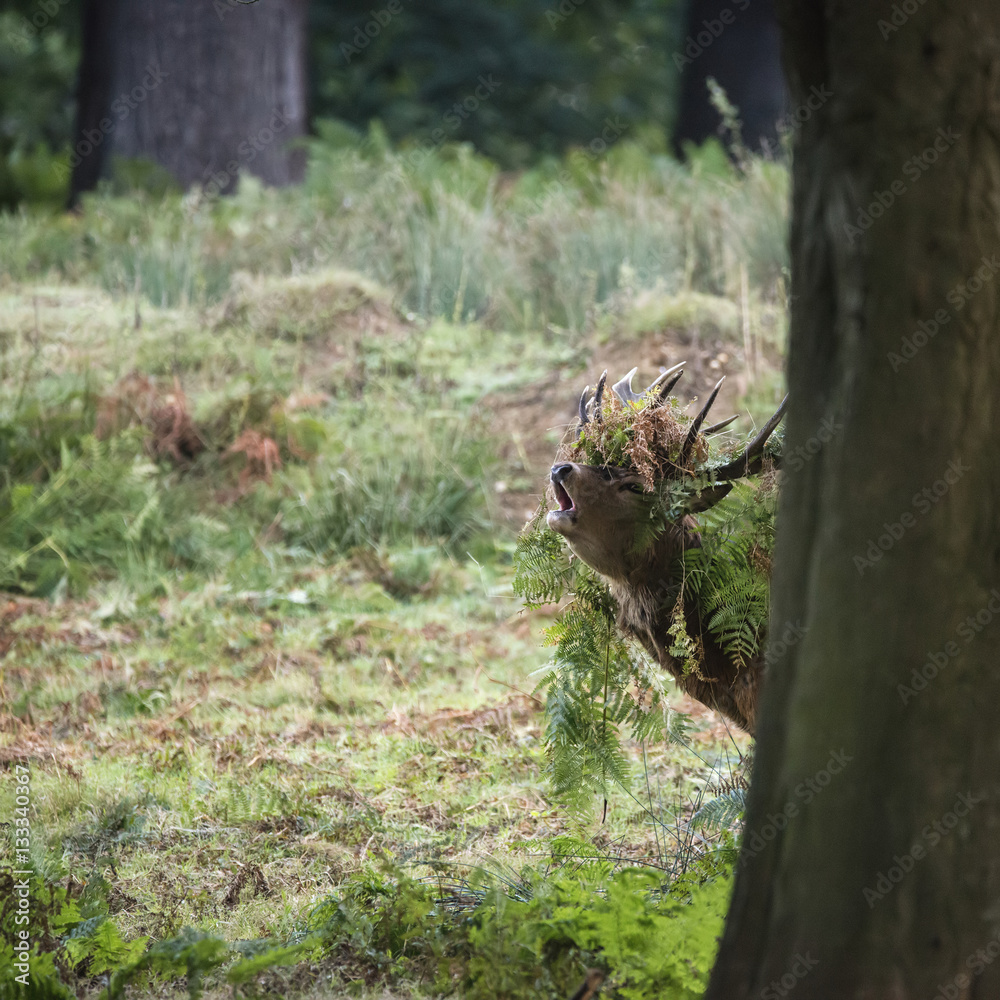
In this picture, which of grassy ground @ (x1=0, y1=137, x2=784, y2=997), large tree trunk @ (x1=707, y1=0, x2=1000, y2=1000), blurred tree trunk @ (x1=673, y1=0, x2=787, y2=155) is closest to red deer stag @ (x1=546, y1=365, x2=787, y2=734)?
grassy ground @ (x1=0, y1=137, x2=784, y2=997)

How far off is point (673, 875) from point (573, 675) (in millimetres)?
735

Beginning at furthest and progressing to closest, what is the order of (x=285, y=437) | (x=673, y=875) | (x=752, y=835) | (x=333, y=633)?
(x=285, y=437), (x=333, y=633), (x=673, y=875), (x=752, y=835)

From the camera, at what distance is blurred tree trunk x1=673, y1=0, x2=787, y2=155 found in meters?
18.3

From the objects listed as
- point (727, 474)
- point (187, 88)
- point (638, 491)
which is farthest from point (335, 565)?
point (187, 88)

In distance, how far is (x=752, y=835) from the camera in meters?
2.58

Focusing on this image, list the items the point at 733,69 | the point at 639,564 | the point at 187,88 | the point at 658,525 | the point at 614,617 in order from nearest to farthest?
the point at 658,525 → the point at 639,564 → the point at 614,617 → the point at 187,88 → the point at 733,69

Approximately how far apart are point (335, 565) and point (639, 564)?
4.29 meters

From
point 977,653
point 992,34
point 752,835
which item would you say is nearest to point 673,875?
point 752,835

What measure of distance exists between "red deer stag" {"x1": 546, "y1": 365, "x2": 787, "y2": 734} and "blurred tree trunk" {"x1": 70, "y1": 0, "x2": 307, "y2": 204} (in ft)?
38.6

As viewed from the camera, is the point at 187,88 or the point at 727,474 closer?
the point at 727,474

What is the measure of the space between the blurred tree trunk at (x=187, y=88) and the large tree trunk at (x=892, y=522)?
1327cm

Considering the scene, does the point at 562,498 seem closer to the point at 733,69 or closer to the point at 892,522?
the point at 892,522

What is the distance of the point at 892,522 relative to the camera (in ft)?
7.93

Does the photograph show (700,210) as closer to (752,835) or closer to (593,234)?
(593,234)
